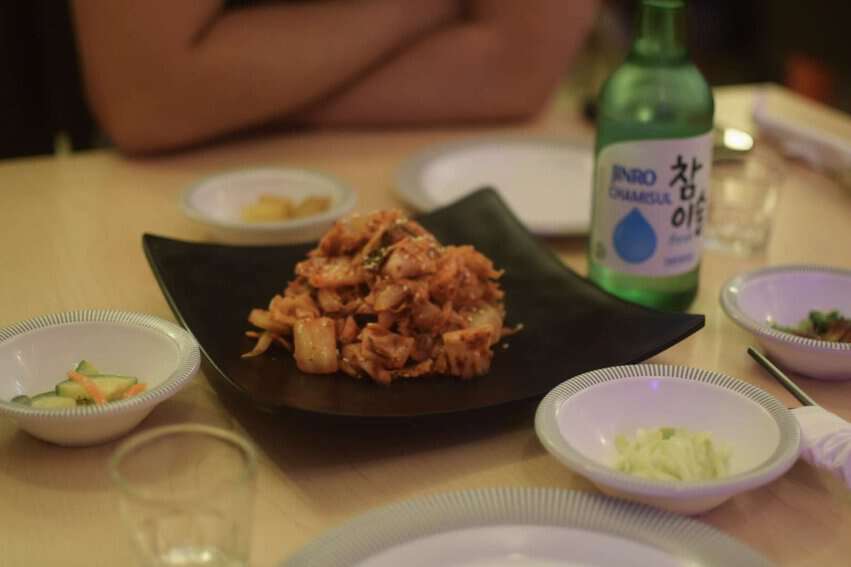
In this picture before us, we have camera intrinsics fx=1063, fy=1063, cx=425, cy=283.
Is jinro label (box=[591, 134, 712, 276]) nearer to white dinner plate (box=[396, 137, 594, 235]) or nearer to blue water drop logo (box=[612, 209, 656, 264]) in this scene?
blue water drop logo (box=[612, 209, 656, 264])

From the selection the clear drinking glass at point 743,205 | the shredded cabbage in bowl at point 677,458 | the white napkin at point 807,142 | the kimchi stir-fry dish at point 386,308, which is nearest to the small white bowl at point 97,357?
Result: the kimchi stir-fry dish at point 386,308

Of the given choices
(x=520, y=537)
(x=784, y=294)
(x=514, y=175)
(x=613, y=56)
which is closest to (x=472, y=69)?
(x=514, y=175)

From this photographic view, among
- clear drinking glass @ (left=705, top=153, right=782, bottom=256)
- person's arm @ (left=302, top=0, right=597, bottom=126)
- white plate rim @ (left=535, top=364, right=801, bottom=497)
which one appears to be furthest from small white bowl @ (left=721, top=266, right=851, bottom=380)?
person's arm @ (left=302, top=0, right=597, bottom=126)

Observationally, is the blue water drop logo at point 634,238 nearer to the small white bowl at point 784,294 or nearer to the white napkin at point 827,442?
the small white bowl at point 784,294

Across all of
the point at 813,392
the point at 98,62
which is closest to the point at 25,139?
the point at 98,62

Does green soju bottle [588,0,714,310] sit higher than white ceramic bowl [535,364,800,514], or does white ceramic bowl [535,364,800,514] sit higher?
green soju bottle [588,0,714,310]

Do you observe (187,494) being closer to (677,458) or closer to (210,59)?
(677,458)
